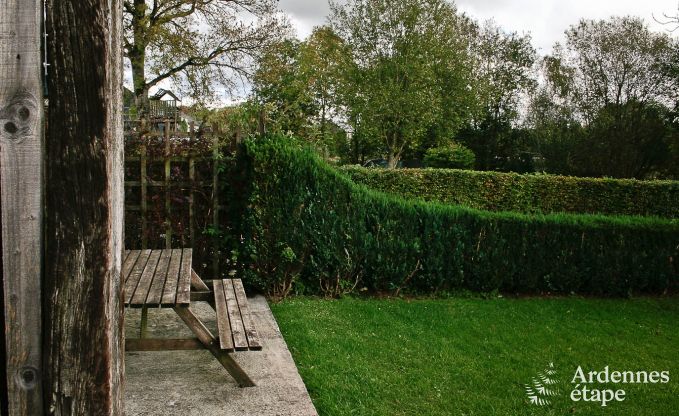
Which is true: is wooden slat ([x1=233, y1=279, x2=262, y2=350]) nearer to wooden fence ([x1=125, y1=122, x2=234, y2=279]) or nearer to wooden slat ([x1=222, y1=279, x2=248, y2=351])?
wooden slat ([x1=222, y1=279, x2=248, y2=351])

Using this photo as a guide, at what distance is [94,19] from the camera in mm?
1572

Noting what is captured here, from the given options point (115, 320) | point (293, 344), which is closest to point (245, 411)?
point (293, 344)

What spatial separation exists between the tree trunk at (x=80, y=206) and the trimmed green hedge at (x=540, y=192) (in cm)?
1456

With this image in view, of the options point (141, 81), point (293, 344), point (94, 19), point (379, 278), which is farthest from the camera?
point (141, 81)

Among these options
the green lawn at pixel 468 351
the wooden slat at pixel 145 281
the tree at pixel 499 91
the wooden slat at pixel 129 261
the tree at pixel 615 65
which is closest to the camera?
the wooden slat at pixel 145 281

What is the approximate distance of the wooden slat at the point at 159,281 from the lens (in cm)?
342

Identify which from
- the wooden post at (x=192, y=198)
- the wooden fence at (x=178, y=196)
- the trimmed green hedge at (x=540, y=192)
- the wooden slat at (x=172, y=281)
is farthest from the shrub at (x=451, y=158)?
the wooden slat at (x=172, y=281)

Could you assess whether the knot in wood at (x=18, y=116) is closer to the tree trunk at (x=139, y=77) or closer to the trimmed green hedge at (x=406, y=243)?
the trimmed green hedge at (x=406, y=243)

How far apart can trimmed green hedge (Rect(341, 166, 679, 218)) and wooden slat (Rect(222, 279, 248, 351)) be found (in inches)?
456

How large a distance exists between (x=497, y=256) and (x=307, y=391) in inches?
188

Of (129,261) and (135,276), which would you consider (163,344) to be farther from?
(129,261)

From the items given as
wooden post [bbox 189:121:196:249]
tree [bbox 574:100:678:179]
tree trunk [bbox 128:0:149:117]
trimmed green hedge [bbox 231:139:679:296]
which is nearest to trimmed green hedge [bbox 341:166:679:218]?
trimmed green hedge [bbox 231:139:679:296]

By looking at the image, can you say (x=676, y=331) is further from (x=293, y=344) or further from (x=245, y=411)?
(x=245, y=411)

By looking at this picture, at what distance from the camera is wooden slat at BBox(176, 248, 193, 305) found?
348 cm
